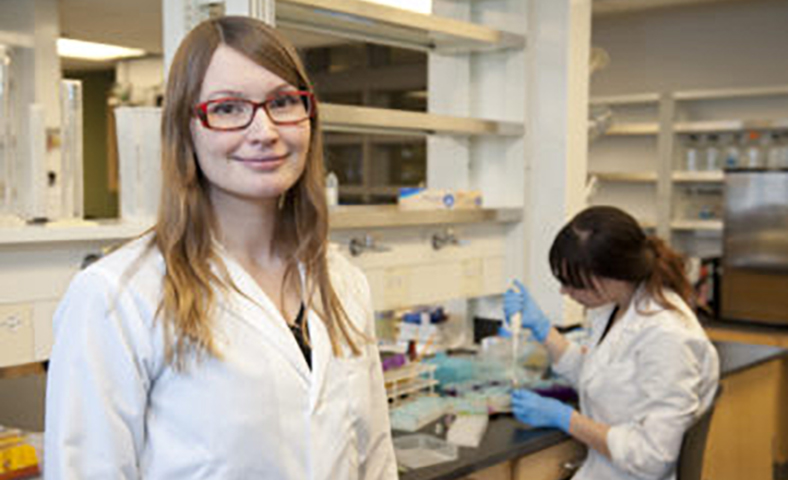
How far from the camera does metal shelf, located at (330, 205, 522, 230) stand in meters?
2.51

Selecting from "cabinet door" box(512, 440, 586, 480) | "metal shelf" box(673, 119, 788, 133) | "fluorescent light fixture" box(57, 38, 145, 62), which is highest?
"fluorescent light fixture" box(57, 38, 145, 62)

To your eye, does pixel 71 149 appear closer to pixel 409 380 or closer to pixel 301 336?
pixel 301 336

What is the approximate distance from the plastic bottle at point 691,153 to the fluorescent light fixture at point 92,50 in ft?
12.9

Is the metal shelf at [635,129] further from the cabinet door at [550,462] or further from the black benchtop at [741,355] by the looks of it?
the cabinet door at [550,462]

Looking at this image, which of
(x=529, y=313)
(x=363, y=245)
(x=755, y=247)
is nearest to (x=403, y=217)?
(x=363, y=245)

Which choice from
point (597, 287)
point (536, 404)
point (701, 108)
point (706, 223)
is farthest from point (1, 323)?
point (701, 108)

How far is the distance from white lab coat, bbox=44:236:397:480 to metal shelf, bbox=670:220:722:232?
15.4 ft

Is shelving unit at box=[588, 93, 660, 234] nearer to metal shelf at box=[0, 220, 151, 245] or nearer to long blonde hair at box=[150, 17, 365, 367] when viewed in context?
metal shelf at box=[0, 220, 151, 245]

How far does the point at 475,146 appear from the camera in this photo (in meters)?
3.33

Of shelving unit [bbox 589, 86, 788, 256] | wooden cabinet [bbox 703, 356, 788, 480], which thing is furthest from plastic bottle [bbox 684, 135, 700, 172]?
wooden cabinet [bbox 703, 356, 788, 480]

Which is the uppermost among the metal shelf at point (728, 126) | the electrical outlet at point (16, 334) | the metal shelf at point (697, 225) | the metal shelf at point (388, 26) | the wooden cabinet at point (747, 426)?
the metal shelf at point (388, 26)

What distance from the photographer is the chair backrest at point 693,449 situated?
2123 millimetres

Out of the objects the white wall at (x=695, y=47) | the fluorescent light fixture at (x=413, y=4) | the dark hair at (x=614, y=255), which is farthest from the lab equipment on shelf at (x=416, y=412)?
the white wall at (x=695, y=47)

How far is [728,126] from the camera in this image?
5.29m
